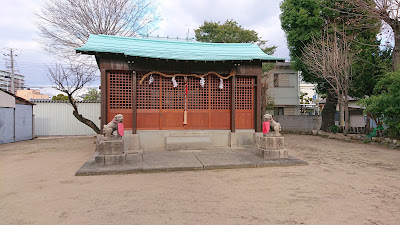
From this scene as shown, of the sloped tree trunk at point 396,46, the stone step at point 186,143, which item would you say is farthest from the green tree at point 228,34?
the stone step at point 186,143

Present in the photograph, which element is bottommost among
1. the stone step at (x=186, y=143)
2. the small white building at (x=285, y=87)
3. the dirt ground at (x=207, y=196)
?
the dirt ground at (x=207, y=196)

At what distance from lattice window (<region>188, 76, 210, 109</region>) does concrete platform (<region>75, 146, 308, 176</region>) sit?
2312 mm

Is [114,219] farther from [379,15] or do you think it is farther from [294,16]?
[294,16]

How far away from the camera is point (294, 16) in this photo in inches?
600

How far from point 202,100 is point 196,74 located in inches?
45.0

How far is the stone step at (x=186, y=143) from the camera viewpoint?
8391mm

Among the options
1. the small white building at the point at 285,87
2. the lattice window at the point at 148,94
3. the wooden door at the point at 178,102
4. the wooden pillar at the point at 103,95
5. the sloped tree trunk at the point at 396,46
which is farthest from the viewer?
the small white building at the point at 285,87

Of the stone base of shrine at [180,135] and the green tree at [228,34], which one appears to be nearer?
the stone base of shrine at [180,135]

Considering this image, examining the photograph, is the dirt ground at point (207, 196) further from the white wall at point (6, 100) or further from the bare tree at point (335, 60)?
the white wall at point (6, 100)

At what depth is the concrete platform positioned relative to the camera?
5.77m

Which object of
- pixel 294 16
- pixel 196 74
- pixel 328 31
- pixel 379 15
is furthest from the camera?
pixel 294 16

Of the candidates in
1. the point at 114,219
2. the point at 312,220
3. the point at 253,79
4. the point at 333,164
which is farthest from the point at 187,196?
the point at 253,79

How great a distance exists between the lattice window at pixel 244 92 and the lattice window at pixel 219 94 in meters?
0.35

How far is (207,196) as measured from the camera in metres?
4.18
